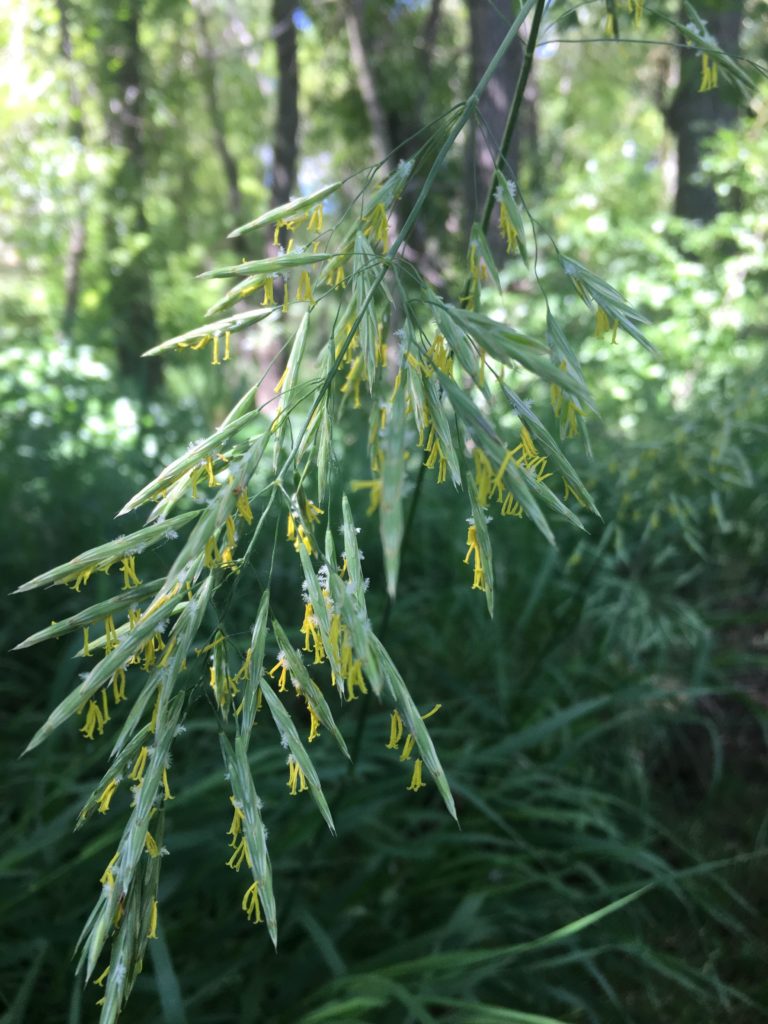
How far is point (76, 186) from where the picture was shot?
706cm

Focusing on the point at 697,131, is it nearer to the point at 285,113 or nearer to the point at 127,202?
the point at 285,113

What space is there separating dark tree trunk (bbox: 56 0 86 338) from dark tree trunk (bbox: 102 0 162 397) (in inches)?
12.1

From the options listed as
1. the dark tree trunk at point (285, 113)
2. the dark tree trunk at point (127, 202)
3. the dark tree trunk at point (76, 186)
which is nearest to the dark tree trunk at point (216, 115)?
the dark tree trunk at point (285, 113)

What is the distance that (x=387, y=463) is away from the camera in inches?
27.0

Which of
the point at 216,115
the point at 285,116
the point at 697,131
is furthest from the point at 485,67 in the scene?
the point at 216,115

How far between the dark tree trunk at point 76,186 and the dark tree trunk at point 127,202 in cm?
31

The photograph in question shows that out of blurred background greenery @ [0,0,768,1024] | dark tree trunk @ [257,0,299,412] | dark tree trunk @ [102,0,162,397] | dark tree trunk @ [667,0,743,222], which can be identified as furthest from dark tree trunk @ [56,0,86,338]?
dark tree trunk @ [667,0,743,222]

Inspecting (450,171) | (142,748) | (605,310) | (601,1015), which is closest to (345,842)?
(601,1015)

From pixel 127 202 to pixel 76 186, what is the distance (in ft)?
3.00

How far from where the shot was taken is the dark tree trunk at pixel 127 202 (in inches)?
297

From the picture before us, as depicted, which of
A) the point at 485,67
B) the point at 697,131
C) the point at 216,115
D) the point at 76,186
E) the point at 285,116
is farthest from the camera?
the point at 216,115

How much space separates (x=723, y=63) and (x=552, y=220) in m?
4.61

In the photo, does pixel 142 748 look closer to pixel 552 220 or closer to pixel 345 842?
pixel 345 842

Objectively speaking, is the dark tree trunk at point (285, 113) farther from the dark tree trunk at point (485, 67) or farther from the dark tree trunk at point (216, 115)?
the dark tree trunk at point (485, 67)
